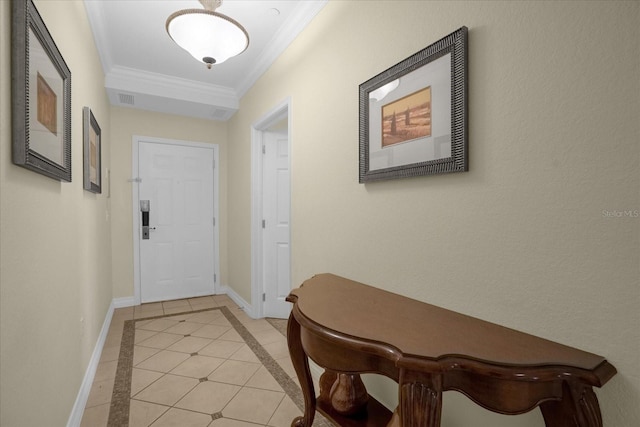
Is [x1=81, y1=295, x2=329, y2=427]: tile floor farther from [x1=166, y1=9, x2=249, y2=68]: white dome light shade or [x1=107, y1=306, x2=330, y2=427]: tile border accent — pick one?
[x1=166, y1=9, x2=249, y2=68]: white dome light shade

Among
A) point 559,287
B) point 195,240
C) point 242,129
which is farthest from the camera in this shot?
point 195,240

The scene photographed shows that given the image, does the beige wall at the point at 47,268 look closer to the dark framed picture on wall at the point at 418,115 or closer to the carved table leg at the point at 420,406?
the carved table leg at the point at 420,406

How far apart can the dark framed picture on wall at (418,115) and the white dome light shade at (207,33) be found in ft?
2.83

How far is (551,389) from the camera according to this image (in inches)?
33.9

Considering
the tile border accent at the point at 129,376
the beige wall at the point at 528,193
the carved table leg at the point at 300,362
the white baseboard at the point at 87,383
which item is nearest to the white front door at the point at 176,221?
the tile border accent at the point at 129,376

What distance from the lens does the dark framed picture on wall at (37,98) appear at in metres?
1.03

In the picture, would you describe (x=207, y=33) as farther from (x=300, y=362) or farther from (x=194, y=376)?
(x=194, y=376)

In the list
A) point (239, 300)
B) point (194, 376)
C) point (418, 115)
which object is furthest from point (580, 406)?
point (239, 300)

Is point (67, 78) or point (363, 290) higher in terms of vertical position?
point (67, 78)

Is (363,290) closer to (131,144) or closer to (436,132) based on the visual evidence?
(436,132)

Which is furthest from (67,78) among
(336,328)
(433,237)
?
(433,237)

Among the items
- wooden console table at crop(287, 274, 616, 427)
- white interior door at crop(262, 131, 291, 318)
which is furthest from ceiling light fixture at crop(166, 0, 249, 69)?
wooden console table at crop(287, 274, 616, 427)

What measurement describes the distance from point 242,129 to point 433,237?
3.09 m

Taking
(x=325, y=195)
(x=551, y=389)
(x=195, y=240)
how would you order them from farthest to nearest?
(x=195, y=240) → (x=325, y=195) → (x=551, y=389)
